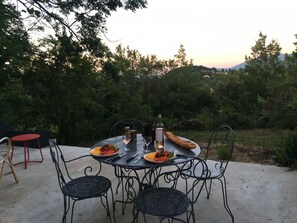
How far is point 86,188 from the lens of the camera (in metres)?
1.93

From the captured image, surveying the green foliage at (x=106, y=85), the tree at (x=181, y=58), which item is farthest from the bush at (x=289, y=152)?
the tree at (x=181, y=58)

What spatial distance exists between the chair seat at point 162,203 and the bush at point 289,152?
92.1 inches

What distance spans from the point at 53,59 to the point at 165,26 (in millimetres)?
3437

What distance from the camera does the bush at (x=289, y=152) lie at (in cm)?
329

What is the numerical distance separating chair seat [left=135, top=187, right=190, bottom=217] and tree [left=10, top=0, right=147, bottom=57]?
141 inches

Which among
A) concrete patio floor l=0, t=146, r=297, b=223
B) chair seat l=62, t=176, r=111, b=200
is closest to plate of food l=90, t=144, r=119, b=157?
chair seat l=62, t=176, r=111, b=200

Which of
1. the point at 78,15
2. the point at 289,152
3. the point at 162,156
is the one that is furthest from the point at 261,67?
the point at 162,156

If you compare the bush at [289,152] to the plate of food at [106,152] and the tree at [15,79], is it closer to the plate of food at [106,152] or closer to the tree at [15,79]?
the plate of food at [106,152]

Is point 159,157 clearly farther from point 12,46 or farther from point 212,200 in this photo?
point 12,46

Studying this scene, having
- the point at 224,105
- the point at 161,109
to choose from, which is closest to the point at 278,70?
the point at 224,105

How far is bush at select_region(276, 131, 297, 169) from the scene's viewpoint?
329 centimetres

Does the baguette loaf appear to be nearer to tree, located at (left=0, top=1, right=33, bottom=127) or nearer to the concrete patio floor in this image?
the concrete patio floor

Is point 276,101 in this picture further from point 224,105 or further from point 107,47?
point 107,47

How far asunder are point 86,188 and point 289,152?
2930 millimetres
